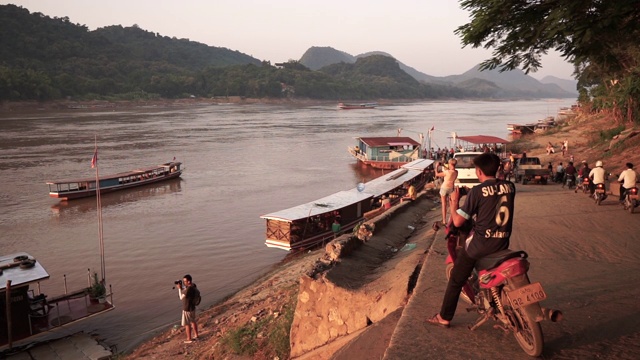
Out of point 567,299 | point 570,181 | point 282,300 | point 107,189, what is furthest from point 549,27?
point 107,189

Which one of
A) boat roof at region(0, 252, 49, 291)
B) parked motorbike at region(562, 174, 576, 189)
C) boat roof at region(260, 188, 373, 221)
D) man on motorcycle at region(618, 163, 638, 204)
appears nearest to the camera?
boat roof at region(0, 252, 49, 291)

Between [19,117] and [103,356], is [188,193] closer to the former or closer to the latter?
[103,356]

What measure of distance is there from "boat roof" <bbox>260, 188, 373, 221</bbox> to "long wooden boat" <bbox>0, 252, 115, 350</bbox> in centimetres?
678

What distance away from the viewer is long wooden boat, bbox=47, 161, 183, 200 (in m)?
28.4

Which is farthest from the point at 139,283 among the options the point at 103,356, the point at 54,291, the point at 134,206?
the point at 134,206

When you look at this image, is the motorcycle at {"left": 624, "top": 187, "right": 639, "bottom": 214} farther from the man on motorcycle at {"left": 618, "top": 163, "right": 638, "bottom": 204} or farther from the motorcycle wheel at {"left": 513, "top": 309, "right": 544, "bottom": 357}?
the motorcycle wheel at {"left": 513, "top": 309, "right": 544, "bottom": 357}

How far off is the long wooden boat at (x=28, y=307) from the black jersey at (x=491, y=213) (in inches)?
404

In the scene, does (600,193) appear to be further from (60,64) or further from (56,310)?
(60,64)

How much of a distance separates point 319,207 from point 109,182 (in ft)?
59.4

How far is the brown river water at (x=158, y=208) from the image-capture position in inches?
606

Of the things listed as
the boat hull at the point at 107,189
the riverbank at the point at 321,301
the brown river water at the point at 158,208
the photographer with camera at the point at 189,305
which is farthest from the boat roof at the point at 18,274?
the boat hull at the point at 107,189

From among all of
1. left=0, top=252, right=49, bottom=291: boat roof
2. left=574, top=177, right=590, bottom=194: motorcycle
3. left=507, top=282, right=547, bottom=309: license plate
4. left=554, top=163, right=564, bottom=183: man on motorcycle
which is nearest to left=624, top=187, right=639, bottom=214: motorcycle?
left=574, top=177, right=590, bottom=194: motorcycle

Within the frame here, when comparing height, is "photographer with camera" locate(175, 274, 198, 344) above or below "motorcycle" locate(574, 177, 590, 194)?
below

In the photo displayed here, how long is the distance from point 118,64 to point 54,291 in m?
122
